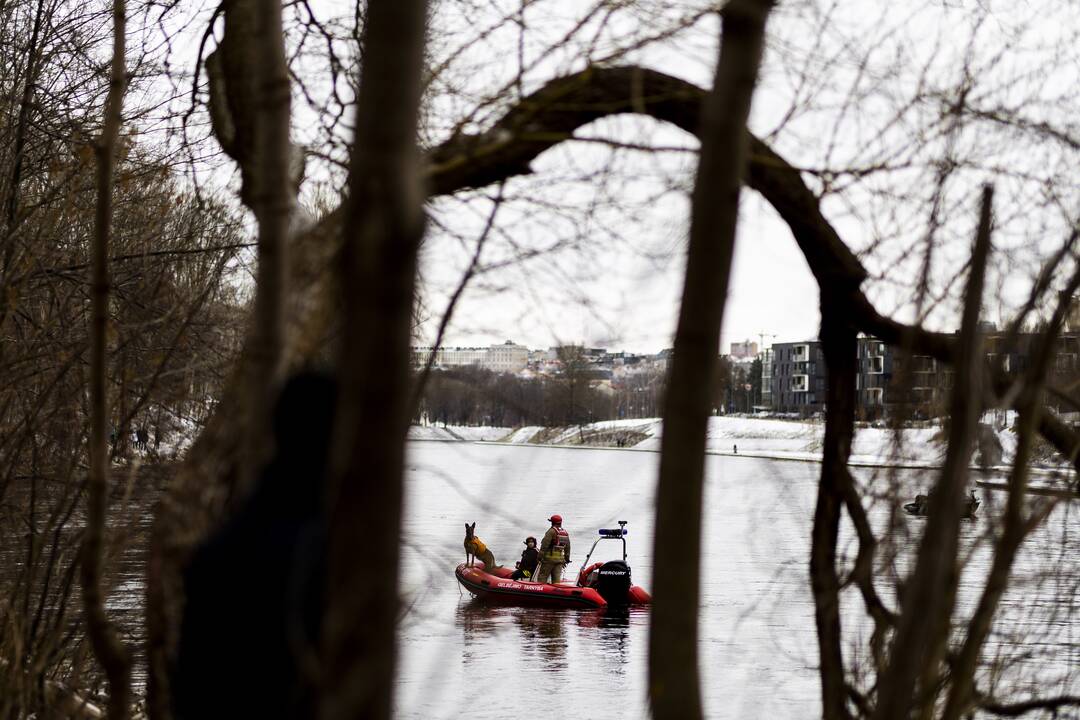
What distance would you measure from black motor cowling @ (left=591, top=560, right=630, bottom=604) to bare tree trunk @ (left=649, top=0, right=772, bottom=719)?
2359 cm

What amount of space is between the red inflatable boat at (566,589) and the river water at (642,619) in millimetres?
339

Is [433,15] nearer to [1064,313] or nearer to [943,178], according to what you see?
[943,178]

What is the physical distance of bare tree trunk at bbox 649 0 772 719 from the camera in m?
2.52

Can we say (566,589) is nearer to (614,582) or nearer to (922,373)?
(614,582)

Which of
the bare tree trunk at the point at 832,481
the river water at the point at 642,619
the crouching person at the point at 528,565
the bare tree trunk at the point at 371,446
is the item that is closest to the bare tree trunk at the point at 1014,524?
the river water at the point at 642,619

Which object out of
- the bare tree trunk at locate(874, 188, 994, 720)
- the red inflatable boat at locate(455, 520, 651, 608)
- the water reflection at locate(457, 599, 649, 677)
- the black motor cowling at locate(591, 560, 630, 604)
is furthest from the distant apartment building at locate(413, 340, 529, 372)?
the black motor cowling at locate(591, 560, 630, 604)

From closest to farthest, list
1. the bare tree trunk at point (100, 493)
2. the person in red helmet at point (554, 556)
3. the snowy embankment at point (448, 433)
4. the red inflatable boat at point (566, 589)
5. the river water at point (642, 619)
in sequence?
the bare tree trunk at point (100, 493)
the snowy embankment at point (448, 433)
the river water at point (642, 619)
the red inflatable boat at point (566, 589)
the person in red helmet at point (554, 556)

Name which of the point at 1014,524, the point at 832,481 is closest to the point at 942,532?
the point at 1014,524

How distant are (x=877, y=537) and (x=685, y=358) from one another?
155 cm

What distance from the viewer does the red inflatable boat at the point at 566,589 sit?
26.0 meters

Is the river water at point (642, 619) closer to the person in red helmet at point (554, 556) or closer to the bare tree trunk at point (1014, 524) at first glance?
the bare tree trunk at point (1014, 524)

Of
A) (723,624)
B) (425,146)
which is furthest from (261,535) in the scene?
(723,624)

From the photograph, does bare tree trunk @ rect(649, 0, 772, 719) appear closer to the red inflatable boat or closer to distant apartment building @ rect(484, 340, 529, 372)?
→ distant apartment building @ rect(484, 340, 529, 372)

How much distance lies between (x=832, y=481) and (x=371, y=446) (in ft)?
8.91
